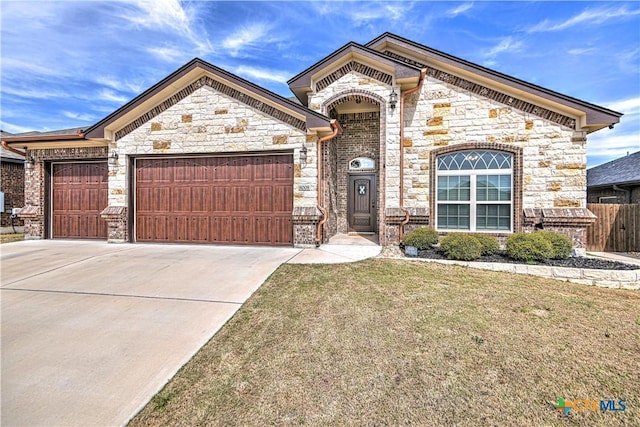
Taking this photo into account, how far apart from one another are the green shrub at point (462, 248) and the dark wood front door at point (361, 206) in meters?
4.56

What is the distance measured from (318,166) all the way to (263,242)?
112 inches

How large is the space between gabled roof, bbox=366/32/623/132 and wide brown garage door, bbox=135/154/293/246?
5.39 metres

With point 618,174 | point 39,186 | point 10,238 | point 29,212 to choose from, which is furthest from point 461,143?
point 10,238

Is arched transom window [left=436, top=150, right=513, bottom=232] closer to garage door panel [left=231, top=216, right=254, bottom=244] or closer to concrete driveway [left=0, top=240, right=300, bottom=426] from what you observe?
concrete driveway [left=0, top=240, right=300, bottom=426]

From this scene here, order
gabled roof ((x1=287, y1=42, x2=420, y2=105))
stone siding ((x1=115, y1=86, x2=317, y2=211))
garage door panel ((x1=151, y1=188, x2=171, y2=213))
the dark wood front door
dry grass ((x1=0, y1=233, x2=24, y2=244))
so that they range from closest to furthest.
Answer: gabled roof ((x1=287, y1=42, x2=420, y2=105)) < stone siding ((x1=115, y1=86, x2=317, y2=211)) < garage door panel ((x1=151, y1=188, x2=171, y2=213)) < dry grass ((x1=0, y1=233, x2=24, y2=244)) < the dark wood front door

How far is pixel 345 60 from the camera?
29.7ft

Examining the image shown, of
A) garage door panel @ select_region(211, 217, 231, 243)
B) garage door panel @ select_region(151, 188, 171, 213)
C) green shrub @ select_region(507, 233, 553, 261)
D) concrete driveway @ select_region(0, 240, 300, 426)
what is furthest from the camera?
garage door panel @ select_region(151, 188, 171, 213)

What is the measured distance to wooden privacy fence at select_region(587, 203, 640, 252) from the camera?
9.09 metres

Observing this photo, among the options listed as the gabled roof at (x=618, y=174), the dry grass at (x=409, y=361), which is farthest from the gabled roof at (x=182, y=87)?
the gabled roof at (x=618, y=174)

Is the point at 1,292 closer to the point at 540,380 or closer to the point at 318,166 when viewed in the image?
the point at 318,166

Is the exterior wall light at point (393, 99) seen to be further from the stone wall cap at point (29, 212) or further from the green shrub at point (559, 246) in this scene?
the stone wall cap at point (29, 212)

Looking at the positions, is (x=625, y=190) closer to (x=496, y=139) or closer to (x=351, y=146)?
(x=496, y=139)

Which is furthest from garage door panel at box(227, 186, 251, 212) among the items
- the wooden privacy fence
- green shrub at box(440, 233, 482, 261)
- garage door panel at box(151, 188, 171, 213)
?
the wooden privacy fence

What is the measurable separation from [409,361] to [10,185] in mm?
19813
